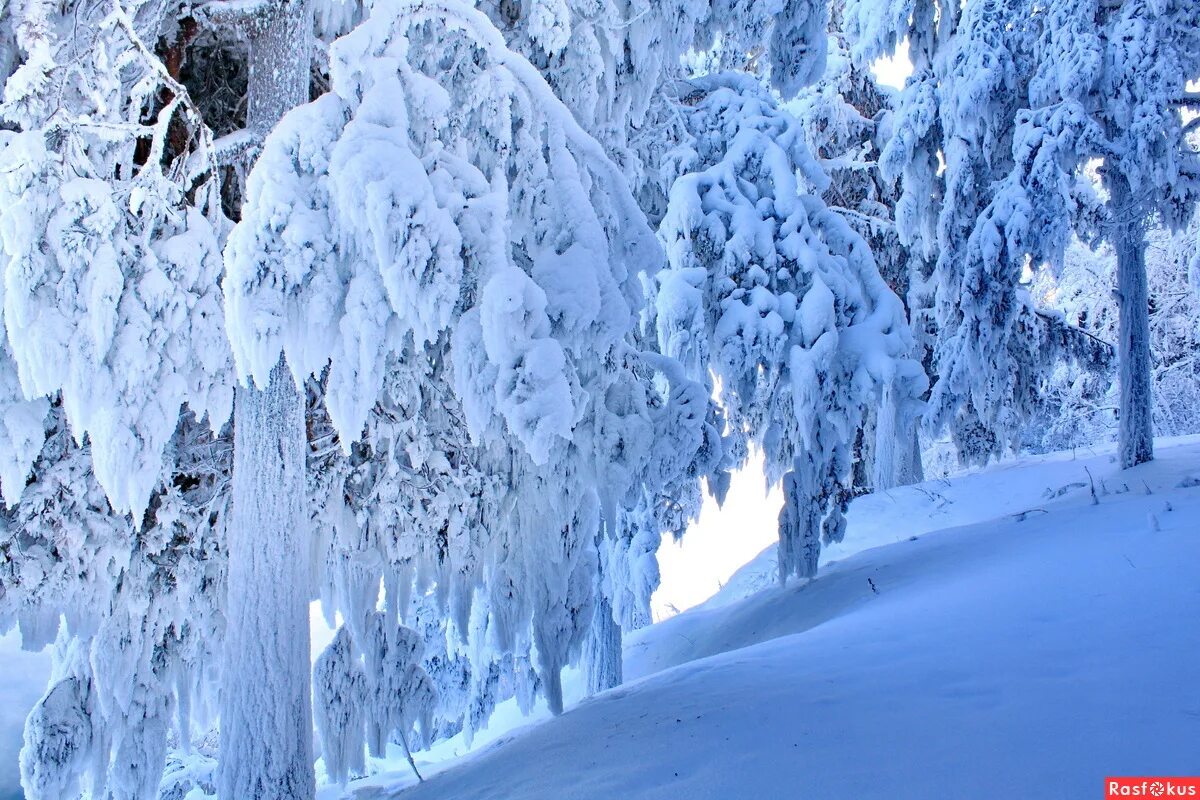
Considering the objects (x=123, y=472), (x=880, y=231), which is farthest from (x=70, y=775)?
(x=880, y=231)

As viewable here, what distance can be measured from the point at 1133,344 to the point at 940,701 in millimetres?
8673

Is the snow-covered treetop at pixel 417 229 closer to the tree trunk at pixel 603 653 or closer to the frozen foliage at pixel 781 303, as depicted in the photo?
the frozen foliage at pixel 781 303

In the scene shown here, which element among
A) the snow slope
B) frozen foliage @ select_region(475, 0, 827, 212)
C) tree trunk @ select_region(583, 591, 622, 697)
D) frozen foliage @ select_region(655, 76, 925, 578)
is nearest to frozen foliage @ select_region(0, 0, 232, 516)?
frozen foliage @ select_region(475, 0, 827, 212)

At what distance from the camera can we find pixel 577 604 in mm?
5758

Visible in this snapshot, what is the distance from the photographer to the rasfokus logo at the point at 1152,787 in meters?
2.77

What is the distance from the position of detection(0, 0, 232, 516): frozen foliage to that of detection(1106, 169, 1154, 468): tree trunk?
10413 millimetres

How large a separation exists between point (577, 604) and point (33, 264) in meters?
3.83

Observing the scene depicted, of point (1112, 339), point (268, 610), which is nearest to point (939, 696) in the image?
point (268, 610)

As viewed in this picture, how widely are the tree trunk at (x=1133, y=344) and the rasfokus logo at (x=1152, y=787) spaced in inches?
355


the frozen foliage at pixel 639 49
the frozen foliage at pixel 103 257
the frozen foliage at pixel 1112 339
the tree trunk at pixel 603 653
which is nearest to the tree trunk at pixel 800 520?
the tree trunk at pixel 603 653

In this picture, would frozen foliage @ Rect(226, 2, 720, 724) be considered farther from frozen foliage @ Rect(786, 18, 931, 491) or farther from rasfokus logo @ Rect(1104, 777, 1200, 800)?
frozen foliage @ Rect(786, 18, 931, 491)

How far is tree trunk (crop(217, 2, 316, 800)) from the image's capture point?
17.0 feet

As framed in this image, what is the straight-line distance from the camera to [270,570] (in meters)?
5.38

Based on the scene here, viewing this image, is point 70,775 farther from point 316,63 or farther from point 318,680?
point 316,63
